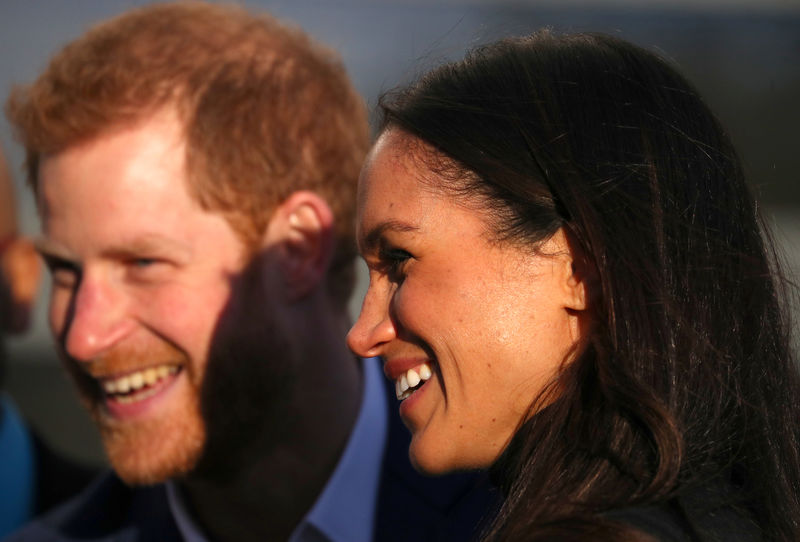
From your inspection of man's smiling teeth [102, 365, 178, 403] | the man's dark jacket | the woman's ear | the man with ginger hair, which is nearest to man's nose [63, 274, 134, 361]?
the man with ginger hair

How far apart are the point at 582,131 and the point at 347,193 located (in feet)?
4.43

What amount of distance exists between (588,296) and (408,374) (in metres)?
0.36

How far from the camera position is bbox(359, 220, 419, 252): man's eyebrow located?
1.67 metres

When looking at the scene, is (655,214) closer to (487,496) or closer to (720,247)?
(720,247)

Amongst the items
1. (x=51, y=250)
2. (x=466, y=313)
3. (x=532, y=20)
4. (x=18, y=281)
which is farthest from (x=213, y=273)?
(x=532, y=20)

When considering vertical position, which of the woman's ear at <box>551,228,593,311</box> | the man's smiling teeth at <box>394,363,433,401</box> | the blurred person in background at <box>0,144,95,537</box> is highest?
the woman's ear at <box>551,228,593,311</box>

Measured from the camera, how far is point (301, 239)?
2785mm

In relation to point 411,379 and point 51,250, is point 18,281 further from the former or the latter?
point 411,379

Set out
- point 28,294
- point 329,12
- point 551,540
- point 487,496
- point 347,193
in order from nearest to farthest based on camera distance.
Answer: point 551,540
point 487,496
point 347,193
point 28,294
point 329,12

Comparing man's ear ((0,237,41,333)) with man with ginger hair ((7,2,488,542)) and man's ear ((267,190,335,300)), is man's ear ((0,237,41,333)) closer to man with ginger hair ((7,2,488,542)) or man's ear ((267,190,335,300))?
man with ginger hair ((7,2,488,542))

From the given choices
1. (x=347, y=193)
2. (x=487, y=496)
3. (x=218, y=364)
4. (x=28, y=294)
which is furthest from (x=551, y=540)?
(x=28, y=294)

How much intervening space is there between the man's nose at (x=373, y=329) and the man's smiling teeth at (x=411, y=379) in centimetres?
7

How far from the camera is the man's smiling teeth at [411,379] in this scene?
1.73 meters

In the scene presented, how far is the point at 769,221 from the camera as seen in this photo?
182cm
